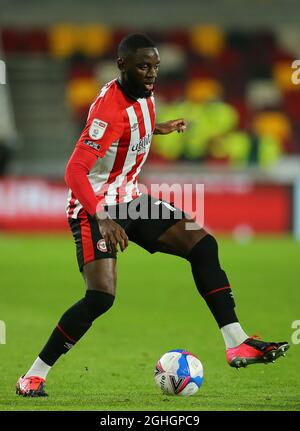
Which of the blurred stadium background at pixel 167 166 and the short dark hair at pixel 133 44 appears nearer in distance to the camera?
the short dark hair at pixel 133 44

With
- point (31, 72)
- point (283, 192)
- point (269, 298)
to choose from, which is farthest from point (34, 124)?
point (269, 298)

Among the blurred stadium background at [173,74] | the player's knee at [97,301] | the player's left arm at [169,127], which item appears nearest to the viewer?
the player's knee at [97,301]

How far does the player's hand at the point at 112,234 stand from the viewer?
5262 millimetres

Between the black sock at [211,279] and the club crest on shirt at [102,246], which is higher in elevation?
the club crest on shirt at [102,246]

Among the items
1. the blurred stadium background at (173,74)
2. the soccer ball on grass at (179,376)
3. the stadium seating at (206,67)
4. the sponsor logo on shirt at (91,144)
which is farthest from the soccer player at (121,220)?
the stadium seating at (206,67)

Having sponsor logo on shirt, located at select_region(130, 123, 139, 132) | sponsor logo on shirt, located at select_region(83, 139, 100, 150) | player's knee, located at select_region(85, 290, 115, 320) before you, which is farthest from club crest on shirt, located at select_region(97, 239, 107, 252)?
sponsor logo on shirt, located at select_region(130, 123, 139, 132)

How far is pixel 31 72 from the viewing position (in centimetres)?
2569

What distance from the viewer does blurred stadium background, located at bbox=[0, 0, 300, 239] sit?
22719mm

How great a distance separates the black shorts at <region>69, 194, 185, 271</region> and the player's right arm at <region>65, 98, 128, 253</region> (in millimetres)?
152

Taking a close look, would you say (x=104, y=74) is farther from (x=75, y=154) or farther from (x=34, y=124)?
(x=75, y=154)

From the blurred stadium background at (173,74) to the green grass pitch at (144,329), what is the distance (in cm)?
741

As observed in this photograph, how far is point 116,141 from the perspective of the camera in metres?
5.61

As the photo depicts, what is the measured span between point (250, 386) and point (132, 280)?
615 cm

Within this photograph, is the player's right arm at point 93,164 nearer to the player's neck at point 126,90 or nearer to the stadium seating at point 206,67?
the player's neck at point 126,90
